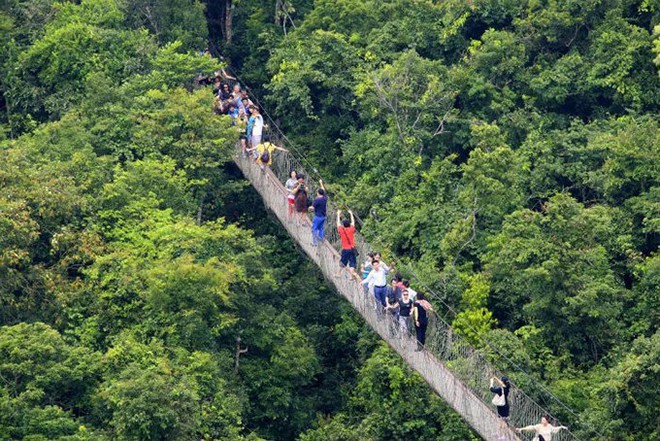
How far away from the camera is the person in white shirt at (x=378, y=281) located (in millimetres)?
32344

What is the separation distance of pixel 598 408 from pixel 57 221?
10008mm

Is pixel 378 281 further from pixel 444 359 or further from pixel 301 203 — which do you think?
pixel 301 203

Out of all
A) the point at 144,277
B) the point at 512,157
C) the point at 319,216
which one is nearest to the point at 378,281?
the point at 319,216

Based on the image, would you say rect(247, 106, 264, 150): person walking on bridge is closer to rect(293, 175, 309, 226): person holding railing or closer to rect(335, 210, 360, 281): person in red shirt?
rect(293, 175, 309, 226): person holding railing

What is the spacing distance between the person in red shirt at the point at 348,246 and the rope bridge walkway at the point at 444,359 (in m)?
0.22

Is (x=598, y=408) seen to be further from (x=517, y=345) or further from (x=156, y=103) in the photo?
(x=156, y=103)

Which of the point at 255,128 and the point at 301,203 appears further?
the point at 255,128

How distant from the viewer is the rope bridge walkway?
102 ft

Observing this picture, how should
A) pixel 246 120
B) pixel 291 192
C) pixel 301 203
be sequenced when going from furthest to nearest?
pixel 246 120 → pixel 301 203 → pixel 291 192

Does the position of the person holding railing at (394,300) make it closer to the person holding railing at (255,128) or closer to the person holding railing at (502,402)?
the person holding railing at (502,402)

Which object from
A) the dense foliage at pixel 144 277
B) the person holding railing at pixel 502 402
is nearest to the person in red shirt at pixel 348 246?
the dense foliage at pixel 144 277

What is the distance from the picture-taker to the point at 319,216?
110ft

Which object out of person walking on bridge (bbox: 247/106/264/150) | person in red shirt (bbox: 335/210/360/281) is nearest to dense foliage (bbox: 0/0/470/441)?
person walking on bridge (bbox: 247/106/264/150)

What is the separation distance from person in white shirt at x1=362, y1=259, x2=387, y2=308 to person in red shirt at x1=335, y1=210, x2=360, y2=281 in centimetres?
64
